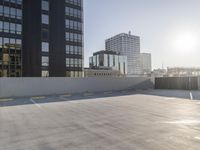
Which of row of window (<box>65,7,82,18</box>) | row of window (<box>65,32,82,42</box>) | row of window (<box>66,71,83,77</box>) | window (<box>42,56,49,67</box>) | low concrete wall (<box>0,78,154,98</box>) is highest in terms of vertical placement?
row of window (<box>65,7,82,18</box>)

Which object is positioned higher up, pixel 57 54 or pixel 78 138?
pixel 57 54

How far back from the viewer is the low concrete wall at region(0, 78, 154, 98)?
1762cm

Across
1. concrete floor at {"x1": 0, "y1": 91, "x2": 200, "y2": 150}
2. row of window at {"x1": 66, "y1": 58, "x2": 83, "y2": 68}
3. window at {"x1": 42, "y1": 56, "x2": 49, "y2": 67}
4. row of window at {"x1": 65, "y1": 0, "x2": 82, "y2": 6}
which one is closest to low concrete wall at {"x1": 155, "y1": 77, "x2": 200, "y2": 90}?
row of window at {"x1": 66, "y1": 58, "x2": 83, "y2": 68}

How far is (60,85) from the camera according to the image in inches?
794

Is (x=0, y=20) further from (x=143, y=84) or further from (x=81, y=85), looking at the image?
(x=143, y=84)

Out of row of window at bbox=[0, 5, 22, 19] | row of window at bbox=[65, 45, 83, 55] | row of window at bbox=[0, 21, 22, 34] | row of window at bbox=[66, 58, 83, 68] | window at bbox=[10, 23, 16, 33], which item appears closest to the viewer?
row of window at bbox=[0, 21, 22, 34]

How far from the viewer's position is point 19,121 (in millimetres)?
7570

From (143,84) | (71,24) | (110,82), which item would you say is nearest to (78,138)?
(110,82)

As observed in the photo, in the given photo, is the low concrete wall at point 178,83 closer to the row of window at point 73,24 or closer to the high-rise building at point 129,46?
A: the row of window at point 73,24

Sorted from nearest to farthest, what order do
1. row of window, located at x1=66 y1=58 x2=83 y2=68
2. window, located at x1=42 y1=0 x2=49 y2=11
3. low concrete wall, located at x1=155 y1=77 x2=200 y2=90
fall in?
low concrete wall, located at x1=155 y1=77 x2=200 y2=90 < window, located at x1=42 y1=0 x2=49 y2=11 < row of window, located at x1=66 y1=58 x2=83 y2=68

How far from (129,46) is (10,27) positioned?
97229 mm

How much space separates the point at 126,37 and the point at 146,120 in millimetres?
115898

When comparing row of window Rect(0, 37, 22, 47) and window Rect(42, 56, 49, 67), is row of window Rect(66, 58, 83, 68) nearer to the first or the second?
window Rect(42, 56, 49, 67)

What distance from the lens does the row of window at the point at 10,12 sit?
28844 mm
